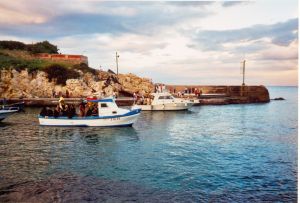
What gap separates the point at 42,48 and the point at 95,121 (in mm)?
59727

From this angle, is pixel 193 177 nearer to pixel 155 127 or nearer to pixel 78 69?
pixel 155 127

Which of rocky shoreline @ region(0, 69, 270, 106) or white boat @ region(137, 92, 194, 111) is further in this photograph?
rocky shoreline @ region(0, 69, 270, 106)

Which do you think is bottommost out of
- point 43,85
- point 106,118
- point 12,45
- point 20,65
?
point 106,118

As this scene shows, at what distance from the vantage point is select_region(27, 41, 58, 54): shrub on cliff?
8098 cm

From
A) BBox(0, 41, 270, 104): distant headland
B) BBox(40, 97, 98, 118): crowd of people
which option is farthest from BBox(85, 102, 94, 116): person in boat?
BBox(0, 41, 270, 104): distant headland

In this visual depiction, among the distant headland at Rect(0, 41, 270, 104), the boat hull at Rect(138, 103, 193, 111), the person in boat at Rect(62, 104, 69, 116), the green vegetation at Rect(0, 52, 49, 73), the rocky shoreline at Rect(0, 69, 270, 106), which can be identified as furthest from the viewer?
the green vegetation at Rect(0, 52, 49, 73)

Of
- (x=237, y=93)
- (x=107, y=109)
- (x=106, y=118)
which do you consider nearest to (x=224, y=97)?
(x=237, y=93)

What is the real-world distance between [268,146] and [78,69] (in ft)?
161

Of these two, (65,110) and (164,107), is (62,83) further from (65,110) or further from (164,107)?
(65,110)

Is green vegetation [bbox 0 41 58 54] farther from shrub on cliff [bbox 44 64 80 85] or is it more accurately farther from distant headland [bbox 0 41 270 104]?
shrub on cliff [bbox 44 64 80 85]

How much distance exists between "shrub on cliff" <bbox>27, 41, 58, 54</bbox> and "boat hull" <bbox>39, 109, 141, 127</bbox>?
Answer: 54.9m

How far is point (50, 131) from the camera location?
95.9 ft

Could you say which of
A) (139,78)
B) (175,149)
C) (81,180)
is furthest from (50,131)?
(139,78)

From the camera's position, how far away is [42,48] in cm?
8306
